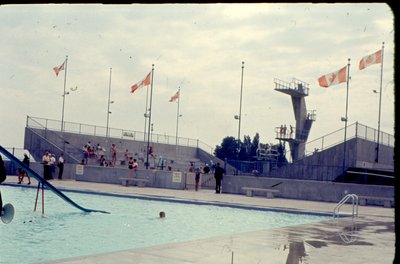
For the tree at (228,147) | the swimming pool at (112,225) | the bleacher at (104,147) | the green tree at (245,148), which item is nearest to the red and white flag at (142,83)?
the bleacher at (104,147)

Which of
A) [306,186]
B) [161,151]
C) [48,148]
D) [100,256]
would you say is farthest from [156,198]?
[161,151]

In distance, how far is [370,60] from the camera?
30.3 meters

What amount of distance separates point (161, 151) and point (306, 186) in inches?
1305

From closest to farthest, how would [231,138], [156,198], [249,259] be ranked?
1. [249,259]
2. [156,198]
3. [231,138]

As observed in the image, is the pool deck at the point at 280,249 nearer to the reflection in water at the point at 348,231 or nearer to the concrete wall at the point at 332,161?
the reflection in water at the point at 348,231

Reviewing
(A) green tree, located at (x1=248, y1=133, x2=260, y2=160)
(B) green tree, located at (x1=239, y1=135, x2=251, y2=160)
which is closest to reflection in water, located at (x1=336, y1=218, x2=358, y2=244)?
(A) green tree, located at (x1=248, y1=133, x2=260, y2=160)

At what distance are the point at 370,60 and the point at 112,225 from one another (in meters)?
21.4

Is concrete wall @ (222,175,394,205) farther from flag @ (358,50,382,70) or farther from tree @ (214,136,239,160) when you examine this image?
tree @ (214,136,239,160)

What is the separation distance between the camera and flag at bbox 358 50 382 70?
2992 centimetres

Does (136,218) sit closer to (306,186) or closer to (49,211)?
(49,211)

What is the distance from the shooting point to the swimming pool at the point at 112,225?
10109 mm

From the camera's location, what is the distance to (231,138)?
3915 inches

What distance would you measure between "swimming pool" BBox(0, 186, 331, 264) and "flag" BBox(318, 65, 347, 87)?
17.3m

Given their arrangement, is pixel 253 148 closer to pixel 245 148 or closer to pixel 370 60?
pixel 245 148
